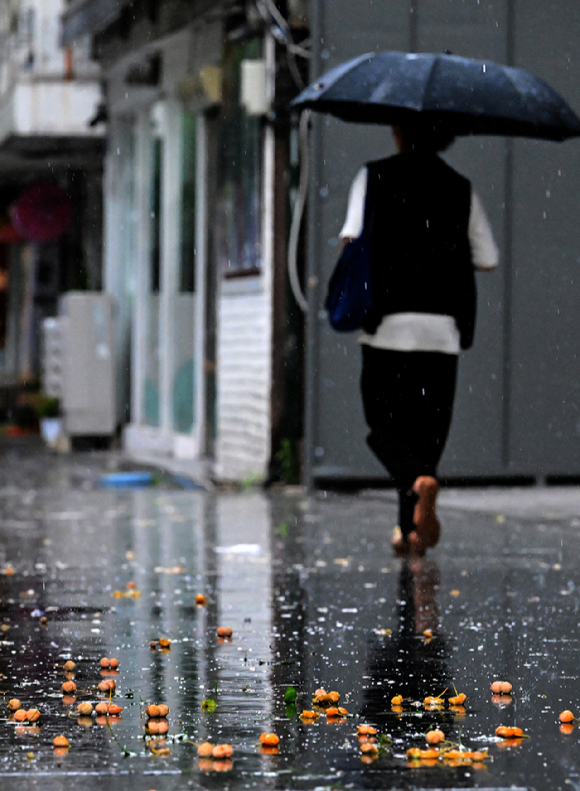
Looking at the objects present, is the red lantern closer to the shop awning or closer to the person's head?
the shop awning

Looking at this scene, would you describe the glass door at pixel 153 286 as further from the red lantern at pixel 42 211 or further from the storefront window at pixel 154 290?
the red lantern at pixel 42 211

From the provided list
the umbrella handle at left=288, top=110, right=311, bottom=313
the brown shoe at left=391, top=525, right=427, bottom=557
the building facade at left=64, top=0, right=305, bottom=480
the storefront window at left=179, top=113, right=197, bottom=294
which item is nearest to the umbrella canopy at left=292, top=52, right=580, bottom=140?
the brown shoe at left=391, top=525, right=427, bottom=557

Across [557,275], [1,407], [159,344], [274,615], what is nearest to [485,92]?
[274,615]

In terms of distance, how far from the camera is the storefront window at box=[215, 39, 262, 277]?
12828 millimetres

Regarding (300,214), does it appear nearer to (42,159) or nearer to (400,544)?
(400,544)

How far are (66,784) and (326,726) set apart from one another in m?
0.82

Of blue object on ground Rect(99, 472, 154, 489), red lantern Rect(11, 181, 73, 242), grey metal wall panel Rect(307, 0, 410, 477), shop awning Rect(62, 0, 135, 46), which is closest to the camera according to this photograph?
grey metal wall panel Rect(307, 0, 410, 477)

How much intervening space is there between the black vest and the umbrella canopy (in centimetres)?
30

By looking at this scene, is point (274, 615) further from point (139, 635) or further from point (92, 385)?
point (92, 385)

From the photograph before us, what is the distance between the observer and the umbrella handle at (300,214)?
38.7 ft

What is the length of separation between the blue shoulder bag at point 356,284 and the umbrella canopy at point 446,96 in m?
0.47

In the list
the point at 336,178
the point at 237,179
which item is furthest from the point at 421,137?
the point at 237,179

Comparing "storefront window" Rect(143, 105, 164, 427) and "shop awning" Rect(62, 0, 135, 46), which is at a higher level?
"shop awning" Rect(62, 0, 135, 46)

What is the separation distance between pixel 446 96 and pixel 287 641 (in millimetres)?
3169
